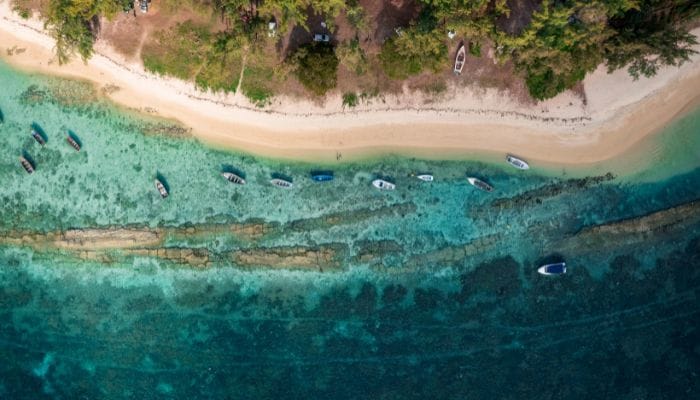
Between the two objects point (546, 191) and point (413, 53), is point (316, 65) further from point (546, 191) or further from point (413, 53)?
point (546, 191)

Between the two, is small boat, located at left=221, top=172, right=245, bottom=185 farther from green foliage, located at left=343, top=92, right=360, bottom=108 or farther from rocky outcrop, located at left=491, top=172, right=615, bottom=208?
rocky outcrop, located at left=491, top=172, right=615, bottom=208

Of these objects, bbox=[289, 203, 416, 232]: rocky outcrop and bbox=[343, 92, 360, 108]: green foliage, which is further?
bbox=[289, 203, 416, 232]: rocky outcrop

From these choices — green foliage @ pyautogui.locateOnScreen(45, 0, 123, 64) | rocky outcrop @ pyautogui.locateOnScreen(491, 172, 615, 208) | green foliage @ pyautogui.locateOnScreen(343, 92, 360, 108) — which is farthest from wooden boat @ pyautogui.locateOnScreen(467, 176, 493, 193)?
green foliage @ pyautogui.locateOnScreen(45, 0, 123, 64)

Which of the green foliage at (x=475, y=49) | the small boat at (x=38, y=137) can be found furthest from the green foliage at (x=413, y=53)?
the small boat at (x=38, y=137)

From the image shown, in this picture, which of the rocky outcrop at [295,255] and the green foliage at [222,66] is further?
the rocky outcrop at [295,255]

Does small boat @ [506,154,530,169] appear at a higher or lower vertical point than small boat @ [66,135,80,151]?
higher

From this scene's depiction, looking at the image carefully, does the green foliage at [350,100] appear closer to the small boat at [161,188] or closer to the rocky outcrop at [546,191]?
the rocky outcrop at [546,191]
